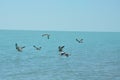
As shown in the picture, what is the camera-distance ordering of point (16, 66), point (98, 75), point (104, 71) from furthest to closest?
point (16, 66)
point (104, 71)
point (98, 75)

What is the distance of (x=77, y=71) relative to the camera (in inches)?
1377

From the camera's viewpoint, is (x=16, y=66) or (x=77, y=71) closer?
(x=77, y=71)

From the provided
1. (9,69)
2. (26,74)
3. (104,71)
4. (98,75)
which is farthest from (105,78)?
(9,69)

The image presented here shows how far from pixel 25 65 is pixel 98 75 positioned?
9.74m

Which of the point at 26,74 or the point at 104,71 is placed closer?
the point at 26,74

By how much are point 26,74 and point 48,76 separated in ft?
6.85

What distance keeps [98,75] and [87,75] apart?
873 millimetres

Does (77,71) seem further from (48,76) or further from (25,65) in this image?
(25,65)

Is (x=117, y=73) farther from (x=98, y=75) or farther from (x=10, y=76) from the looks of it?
(x=10, y=76)

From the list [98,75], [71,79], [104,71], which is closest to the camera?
[71,79]

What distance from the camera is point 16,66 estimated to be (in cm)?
3850

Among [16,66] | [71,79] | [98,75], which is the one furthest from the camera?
[16,66]

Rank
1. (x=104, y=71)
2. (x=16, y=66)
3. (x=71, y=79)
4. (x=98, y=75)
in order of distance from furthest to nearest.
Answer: (x=16, y=66), (x=104, y=71), (x=98, y=75), (x=71, y=79)

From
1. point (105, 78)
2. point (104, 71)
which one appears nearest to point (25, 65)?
point (104, 71)
